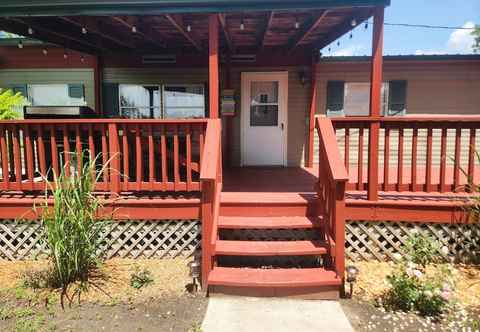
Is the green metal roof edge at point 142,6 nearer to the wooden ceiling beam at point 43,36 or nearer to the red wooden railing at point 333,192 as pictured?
the wooden ceiling beam at point 43,36

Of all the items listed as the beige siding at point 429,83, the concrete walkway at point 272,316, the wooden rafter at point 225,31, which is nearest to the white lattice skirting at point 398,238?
the concrete walkway at point 272,316

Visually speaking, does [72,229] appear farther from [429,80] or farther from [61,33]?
[429,80]

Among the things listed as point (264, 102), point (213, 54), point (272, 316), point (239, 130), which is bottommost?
point (272, 316)

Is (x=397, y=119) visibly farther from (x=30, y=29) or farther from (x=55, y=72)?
(x=55, y=72)

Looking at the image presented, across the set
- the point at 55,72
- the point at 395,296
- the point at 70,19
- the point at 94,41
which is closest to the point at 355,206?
the point at 395,296

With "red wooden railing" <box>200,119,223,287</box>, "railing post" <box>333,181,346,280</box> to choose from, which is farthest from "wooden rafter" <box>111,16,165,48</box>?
"railing post" <box>333,181,346,280</box>

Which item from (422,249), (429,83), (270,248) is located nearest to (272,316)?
(270,248)

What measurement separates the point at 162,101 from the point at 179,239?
4.20 meters

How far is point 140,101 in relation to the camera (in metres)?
7.63

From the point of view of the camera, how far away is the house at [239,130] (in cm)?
371

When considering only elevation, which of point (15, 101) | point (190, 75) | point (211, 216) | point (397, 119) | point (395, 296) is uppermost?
point (190, 75)

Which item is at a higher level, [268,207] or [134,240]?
[268,207]

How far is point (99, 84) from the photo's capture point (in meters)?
7.53

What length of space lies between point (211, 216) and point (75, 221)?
3.95 ft
